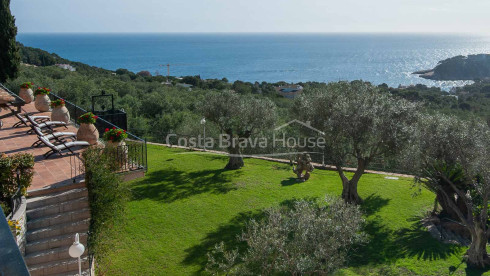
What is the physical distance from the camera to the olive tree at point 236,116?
16.9 metres

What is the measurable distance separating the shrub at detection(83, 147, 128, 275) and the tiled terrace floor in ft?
5.84

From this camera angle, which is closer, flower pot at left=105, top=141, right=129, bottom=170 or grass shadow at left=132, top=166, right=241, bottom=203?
flower pot at left=105, top=141, right=129, bottom=170

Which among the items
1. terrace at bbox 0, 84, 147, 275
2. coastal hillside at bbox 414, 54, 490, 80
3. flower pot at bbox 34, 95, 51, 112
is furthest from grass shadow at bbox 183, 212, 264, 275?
coastal hillside at bbox 414, 54, 490, 80

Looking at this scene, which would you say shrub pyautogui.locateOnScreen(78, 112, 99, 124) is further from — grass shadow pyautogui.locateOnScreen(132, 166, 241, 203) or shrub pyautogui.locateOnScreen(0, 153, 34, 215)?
shrub pyautogui.locateOnScreen(0, 153, 34, 215)

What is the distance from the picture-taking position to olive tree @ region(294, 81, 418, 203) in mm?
12258

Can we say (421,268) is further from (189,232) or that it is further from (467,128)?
(189,232)

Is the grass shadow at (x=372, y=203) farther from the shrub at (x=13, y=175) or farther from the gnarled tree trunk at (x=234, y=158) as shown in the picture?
the shrub at (x=13, y=175)

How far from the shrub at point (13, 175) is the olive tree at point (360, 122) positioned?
866 cm

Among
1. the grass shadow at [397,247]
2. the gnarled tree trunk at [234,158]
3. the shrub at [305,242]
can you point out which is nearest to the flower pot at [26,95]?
the gnarled tree trunk at [234,158]

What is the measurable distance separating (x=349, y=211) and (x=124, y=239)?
626 cm

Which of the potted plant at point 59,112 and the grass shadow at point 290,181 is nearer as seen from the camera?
the potted plant at point 59,112

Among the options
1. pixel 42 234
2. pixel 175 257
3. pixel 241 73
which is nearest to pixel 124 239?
pixel 175 257

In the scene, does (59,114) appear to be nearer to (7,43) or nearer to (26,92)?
(26,92)

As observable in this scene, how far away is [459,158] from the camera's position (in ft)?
34.5
